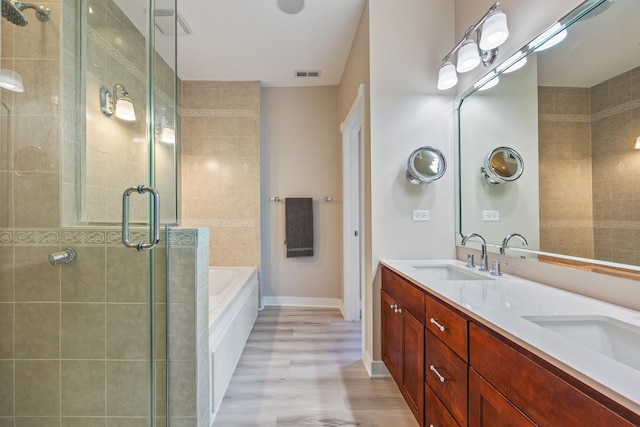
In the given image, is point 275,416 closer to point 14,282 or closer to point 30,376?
point 30,376

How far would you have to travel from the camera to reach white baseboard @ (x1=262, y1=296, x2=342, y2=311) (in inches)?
132

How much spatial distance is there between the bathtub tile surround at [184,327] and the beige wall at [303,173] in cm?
200

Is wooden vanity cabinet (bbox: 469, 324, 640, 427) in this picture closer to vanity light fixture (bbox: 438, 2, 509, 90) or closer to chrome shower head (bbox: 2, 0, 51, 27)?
vanity light fixture (bbox: 438, 2, 509, 90)

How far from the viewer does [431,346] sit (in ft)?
4.17

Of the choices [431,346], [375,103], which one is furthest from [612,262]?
[375,103]

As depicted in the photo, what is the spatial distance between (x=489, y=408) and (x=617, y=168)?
38.3 inches

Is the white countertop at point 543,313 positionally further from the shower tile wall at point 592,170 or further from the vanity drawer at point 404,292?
the shower tile wall at point 592,170

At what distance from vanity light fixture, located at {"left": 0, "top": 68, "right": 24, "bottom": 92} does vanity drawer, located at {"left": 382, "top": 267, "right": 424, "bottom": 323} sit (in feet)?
6.73

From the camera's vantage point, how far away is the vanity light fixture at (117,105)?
4.59 feet

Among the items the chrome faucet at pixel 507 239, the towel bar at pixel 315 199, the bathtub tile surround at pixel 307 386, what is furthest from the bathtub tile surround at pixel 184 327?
the towel bar at pixel 315 199

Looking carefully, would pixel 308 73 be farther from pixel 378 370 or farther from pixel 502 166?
pixel 378 370

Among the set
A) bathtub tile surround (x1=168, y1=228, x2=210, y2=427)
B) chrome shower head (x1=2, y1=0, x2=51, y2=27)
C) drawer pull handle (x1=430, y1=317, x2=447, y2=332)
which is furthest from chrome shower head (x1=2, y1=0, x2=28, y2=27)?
drawer pull handle (x1=430, y1=317, x2=447, y2=332)

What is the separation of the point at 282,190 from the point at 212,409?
2291 millimetres

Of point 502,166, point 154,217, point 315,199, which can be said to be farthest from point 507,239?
point 315,199
